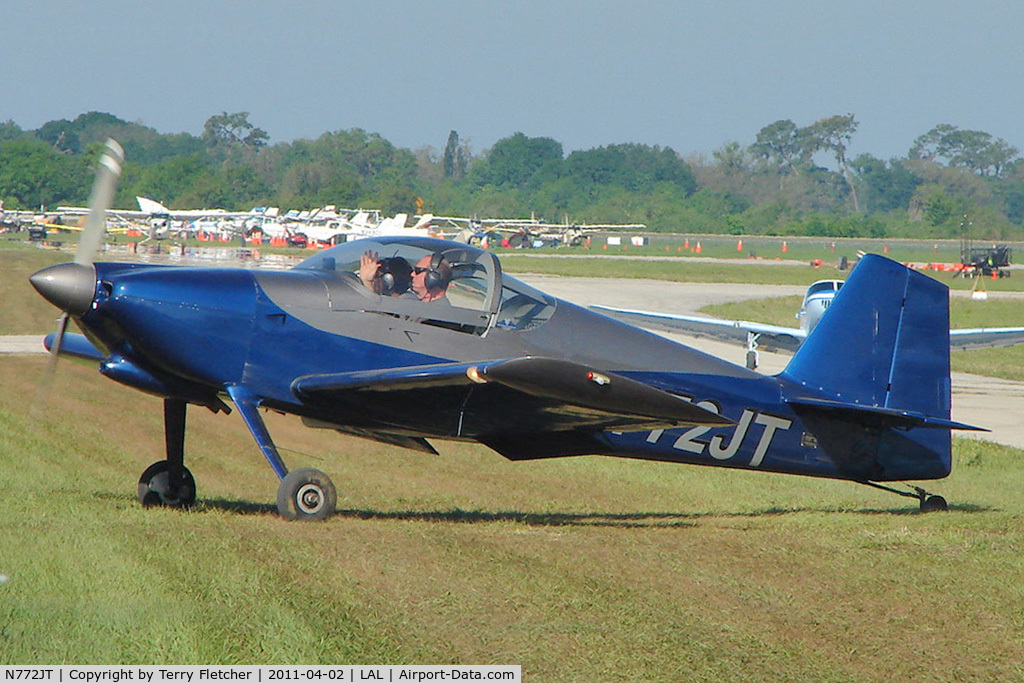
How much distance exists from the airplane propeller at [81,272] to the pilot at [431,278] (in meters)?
2.18

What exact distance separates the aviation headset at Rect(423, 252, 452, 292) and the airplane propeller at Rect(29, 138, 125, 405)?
7.39ft

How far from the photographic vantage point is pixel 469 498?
11656 millimetres

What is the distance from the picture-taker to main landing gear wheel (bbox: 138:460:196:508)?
9398 mm

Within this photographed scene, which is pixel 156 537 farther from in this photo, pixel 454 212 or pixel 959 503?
pixel 454 212

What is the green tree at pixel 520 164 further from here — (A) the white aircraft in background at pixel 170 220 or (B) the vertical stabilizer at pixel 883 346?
(B) the vertical stabilizer at pixel 883 346

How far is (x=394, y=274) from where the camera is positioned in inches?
349

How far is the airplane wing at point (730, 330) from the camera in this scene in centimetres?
2534

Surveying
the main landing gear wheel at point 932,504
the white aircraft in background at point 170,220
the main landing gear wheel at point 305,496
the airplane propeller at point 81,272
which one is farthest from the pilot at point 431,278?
the white aircraft in background at point 170,220

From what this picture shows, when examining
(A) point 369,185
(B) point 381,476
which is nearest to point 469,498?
(B) point 381,476

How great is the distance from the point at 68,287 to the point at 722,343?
2364 cm

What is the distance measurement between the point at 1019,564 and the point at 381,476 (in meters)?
6.76

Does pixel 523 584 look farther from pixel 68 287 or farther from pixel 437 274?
pixel 68 287

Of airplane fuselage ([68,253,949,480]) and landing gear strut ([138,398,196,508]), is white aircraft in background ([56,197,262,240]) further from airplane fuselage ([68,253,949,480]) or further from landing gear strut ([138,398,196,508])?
airplane fuselage ([68,253,949,480])

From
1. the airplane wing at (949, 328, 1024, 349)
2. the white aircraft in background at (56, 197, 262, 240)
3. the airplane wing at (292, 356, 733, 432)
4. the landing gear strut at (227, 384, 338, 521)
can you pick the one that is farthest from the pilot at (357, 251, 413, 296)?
the white aircraft in background at (56, 197, 262, 240)
